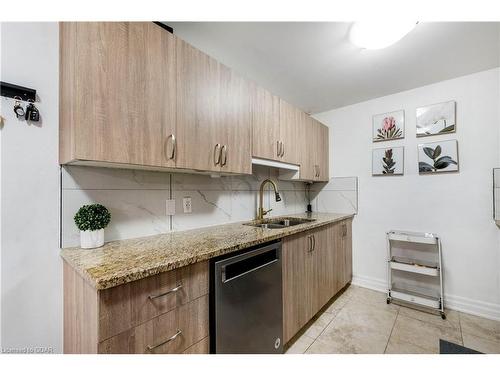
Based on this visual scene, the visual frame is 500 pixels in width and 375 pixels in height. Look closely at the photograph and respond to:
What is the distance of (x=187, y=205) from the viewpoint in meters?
1.70

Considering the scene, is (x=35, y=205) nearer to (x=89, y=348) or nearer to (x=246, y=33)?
(x=89, y=348)

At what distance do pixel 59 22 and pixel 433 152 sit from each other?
3056mm

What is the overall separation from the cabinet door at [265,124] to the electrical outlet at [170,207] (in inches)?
28.4

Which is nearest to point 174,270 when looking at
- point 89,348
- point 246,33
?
point 89,348

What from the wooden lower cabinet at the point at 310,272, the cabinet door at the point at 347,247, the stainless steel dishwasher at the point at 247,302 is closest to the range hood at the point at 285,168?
the wooden lower cabinet at the point at 310,272

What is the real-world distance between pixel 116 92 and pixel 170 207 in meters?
0.81

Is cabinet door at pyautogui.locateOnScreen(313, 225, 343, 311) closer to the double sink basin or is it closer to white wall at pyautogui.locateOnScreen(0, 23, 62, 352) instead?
→ the double sink basin

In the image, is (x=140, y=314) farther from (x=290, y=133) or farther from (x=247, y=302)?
(x=290, y=133)

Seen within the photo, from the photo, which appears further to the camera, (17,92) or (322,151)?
(322,151)

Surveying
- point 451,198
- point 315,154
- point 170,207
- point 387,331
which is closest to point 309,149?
point 315,154

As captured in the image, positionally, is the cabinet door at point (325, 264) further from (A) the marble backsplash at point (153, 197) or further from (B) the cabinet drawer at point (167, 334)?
(B) the cabinet drawer at point (167, 334)
